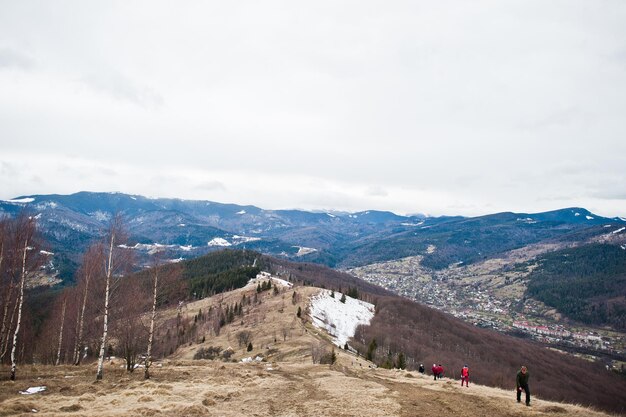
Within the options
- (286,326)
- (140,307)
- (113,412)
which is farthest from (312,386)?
(286,326)

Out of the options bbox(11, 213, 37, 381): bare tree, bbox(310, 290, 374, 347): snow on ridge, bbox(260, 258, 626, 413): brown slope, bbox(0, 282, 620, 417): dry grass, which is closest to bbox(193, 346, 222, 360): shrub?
bbox(310, 290, 374, 347): snow on ridge

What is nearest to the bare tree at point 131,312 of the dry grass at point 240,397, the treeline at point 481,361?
the dry grass at point 240,397

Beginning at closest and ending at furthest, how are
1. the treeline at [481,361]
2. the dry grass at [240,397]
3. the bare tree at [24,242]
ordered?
the dry grass at [240,397] < the bare tree at [24,242] < the treeline at [481,361]

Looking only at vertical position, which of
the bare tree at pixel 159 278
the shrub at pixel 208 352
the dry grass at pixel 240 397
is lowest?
the shrub at pixel 208 352

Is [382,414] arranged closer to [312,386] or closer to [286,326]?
[312,386]

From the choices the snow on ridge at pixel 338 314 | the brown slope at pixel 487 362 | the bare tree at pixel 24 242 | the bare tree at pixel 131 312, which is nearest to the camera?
the bare tree at pixel 24 242

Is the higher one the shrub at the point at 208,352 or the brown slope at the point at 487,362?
the shrub at the point at 208,352

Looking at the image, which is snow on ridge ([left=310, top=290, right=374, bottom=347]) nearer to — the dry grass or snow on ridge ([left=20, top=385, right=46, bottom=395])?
the dry grass

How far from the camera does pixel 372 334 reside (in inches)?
5684

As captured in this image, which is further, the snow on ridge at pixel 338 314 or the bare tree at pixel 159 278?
the snow on ridge at pixel 338 314

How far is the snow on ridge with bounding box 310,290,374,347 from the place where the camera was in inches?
4949

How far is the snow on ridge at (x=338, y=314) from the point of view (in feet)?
412

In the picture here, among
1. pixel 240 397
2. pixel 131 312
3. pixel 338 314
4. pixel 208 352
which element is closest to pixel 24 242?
pixel 131 312

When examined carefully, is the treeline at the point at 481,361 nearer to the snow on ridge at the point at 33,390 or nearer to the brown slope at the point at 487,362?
the brown slope at the point at 487,362
